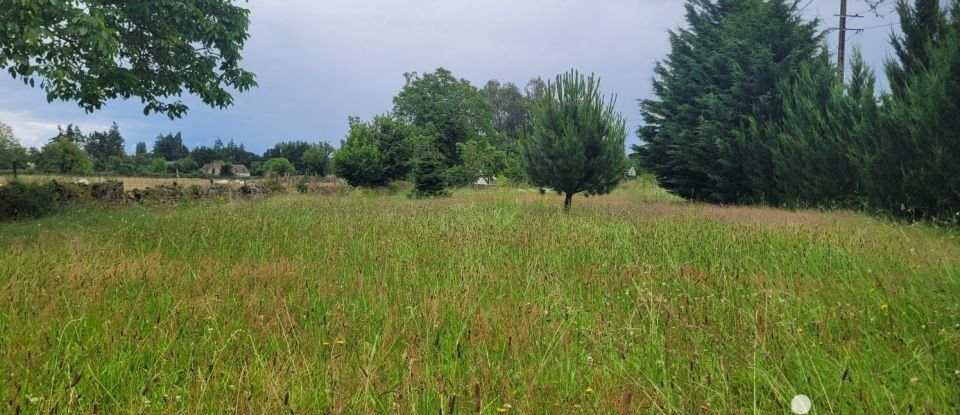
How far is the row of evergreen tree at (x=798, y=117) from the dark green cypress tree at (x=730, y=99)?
0.13 feet

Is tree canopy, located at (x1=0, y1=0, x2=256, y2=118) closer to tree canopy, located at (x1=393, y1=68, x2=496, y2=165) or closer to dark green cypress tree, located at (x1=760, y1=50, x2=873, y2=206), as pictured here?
dark green cypress tree, located at (x1=760, y1=50, x2=873, y2=206)

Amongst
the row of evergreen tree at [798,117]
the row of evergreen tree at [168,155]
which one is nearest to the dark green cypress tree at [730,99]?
the row of evergreen tree at [798,117]

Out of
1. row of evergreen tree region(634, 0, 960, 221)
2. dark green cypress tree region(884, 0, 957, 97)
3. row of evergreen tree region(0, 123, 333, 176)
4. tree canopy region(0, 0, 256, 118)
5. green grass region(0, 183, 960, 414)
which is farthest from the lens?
row of evergreen tree region(0, 123, 333, 176)

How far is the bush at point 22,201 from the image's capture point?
34.6ft

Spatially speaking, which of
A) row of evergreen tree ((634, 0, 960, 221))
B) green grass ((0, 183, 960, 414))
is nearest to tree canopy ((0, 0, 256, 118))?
green grass ((0, 183, 960, 414))

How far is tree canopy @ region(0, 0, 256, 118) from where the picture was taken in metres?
6.48

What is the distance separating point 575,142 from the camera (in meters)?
12.3

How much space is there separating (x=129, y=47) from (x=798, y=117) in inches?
638

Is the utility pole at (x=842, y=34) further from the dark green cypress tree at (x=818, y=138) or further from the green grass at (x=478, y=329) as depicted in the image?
the green grass at (x=478, y=329)

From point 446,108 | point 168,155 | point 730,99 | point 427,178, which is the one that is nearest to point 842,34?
point 730,99

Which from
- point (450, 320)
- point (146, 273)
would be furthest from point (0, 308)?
point (450, 320)

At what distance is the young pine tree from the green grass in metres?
6.83

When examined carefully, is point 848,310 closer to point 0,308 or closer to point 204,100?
point 0,308

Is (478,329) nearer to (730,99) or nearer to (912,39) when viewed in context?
(912,39)
